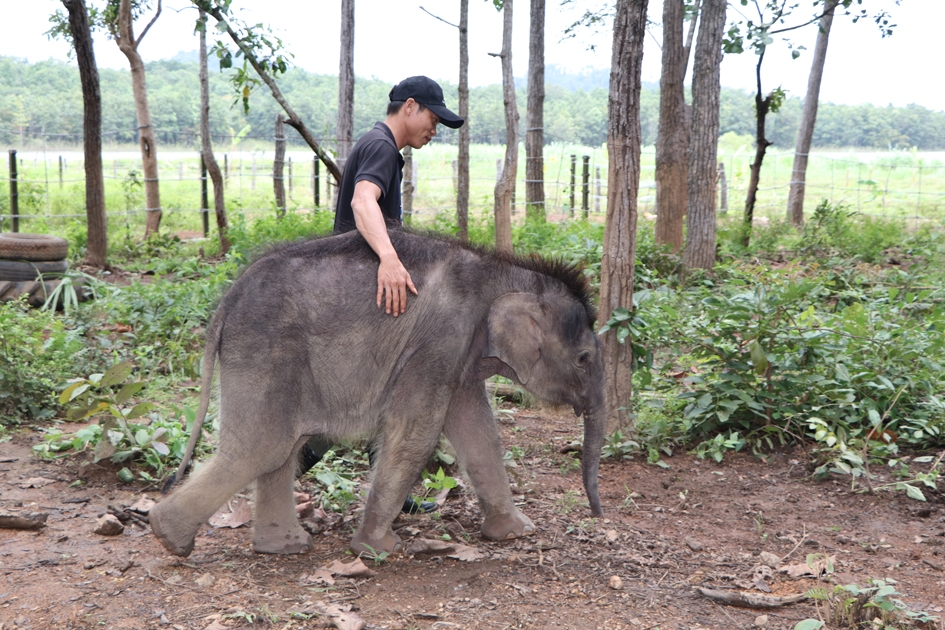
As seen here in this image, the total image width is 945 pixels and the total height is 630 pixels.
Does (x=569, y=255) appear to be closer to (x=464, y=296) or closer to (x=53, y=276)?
(x=464, y=296)

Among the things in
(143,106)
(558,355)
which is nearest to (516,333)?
(558,355)

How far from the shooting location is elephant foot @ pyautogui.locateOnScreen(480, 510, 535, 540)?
4.20m

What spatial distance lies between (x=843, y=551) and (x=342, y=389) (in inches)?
96.8

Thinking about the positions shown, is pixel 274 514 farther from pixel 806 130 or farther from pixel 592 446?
pixel 806 130

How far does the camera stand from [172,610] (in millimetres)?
3295

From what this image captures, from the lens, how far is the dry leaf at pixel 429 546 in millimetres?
3980

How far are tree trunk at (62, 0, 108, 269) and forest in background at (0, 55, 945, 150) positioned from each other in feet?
85.4

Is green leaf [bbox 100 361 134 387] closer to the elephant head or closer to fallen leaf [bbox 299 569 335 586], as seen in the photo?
fallen leaf [bbox 299 569 335 586]

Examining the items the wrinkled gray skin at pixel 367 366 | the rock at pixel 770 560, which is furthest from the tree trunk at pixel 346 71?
the rock at pixel 770 560

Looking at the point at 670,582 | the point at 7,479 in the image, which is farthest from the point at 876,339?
the point at 7,479

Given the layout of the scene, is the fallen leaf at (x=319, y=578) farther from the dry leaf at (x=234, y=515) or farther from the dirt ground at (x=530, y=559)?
the dry leaf at (x=234, y=515)

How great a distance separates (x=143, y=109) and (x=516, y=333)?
1234 centimetres

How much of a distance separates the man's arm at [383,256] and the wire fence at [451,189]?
32.7ft

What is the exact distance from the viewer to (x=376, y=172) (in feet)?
12.9
